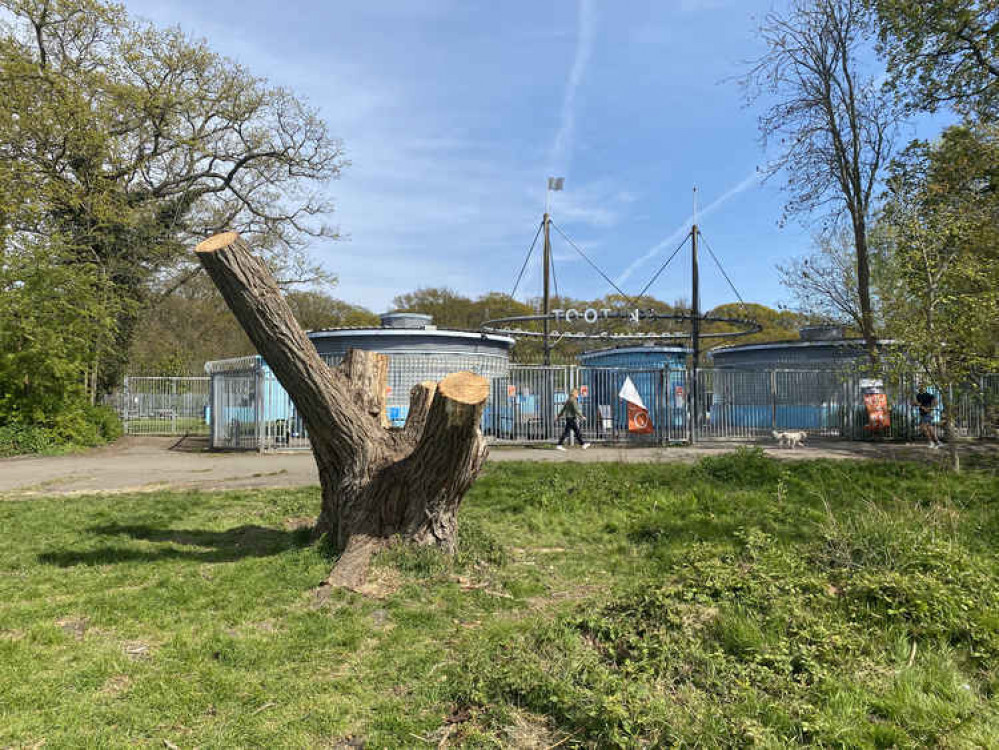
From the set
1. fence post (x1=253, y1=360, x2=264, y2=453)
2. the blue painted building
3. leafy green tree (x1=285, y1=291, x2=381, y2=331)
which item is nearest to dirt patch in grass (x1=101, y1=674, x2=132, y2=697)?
fence post (x1=253, y1=360, x2=264, y2=453)

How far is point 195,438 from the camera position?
73.8 feet

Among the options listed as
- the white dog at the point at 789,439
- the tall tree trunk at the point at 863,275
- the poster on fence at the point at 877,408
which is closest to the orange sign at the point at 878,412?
the poster on fence at the point at 877,408

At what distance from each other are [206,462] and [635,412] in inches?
Answer: 440

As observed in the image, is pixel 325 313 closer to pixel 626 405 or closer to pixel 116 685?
pixel 626 405

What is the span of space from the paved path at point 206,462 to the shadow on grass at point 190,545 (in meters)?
3.62

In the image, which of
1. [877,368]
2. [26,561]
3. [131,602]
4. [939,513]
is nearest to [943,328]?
[877,368]

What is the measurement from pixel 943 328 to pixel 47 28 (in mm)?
25214

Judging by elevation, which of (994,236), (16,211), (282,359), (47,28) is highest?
(47,28)

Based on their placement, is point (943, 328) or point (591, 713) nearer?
point (591, 713)

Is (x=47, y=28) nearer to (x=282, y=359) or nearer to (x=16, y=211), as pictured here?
(x=16, y=211)

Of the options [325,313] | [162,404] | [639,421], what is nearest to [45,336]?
[162,404]

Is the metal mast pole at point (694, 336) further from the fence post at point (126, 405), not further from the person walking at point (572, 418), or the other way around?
the fence post at point (126, 405)

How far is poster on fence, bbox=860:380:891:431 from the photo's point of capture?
1912cm

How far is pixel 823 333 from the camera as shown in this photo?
79.7 feet
